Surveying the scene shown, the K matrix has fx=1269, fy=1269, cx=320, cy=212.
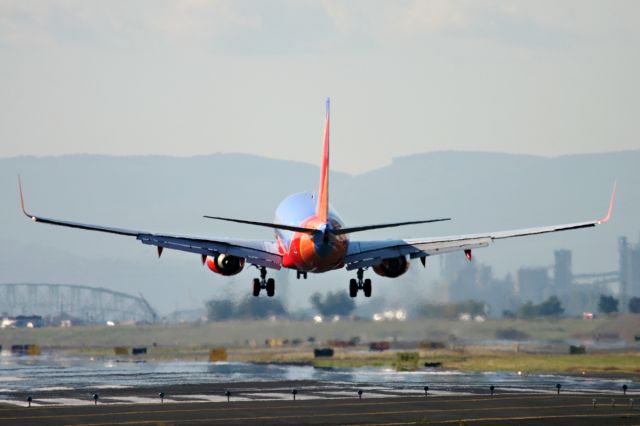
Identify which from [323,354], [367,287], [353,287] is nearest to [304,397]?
[353,287]

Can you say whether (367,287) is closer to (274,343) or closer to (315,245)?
(315,245)

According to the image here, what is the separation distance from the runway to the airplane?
24.8 ft

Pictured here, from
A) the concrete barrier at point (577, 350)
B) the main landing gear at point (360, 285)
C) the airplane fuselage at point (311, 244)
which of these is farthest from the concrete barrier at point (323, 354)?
the airplane fuselage at point (311, 244)

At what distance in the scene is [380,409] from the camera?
255 feet

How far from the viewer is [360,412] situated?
250ft

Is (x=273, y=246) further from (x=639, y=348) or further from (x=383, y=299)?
(x=383, y=299)

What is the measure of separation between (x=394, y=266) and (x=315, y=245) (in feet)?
31.7

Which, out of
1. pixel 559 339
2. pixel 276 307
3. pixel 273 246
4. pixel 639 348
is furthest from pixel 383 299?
pixel 273 246

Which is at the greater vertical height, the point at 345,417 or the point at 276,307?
the point at 276,307

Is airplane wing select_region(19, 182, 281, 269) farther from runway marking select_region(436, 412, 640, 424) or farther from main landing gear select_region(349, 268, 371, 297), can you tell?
runway marking select_region(436, 412, 640, 424)

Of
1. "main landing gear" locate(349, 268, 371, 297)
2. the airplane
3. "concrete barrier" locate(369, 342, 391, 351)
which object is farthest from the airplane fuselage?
"concrete barrier" locate(369, 342, 391, 351)

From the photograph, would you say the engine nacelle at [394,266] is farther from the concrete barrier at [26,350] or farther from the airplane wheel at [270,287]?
the concrete barrier at [26,350]

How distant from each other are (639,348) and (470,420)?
6735 centimetres

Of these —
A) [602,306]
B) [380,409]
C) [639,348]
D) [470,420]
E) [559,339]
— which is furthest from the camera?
[602,306]
